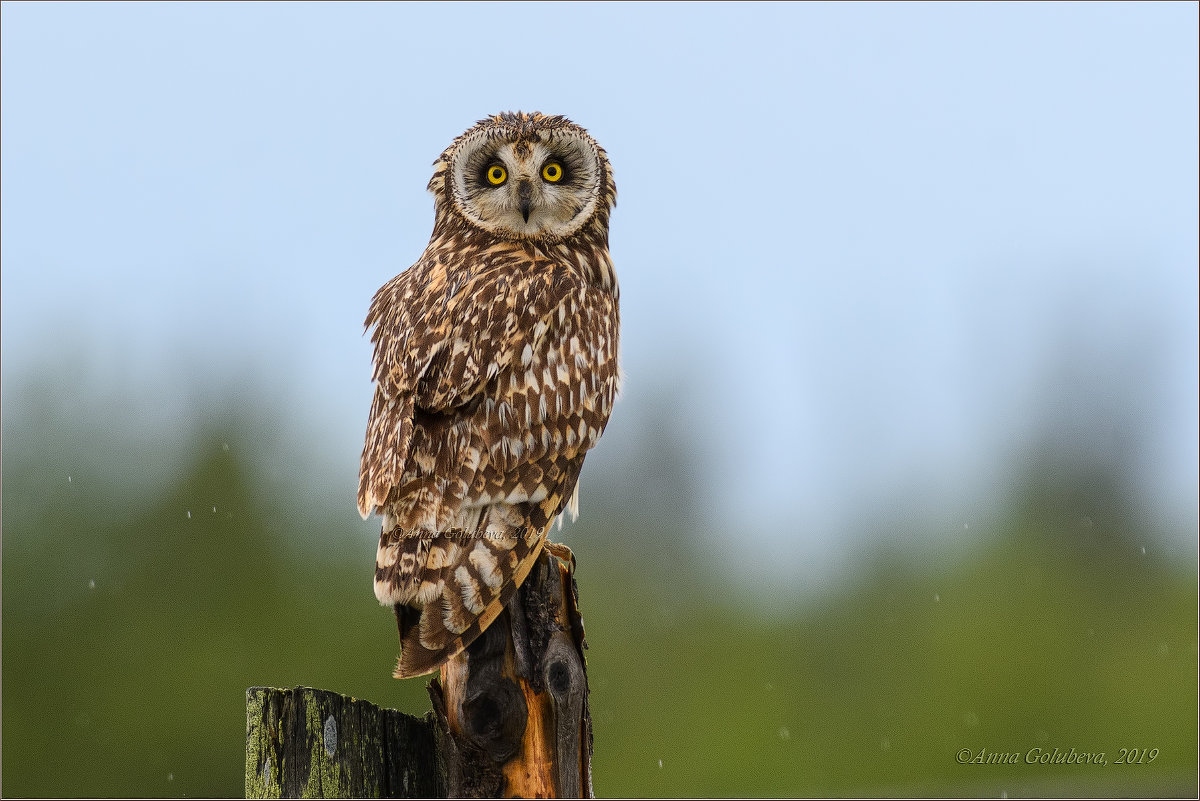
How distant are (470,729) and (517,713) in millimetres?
150

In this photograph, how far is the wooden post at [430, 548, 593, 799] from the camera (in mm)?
3709

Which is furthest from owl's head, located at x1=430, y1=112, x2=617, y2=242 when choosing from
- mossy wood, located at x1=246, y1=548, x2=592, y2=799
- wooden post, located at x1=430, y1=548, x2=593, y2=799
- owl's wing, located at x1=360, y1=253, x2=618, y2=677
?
wooden post, located at x1=430, y1=548, x2=593, y2=799

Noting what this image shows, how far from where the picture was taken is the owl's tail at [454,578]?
3.83 metres

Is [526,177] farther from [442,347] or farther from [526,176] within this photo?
[442,347]

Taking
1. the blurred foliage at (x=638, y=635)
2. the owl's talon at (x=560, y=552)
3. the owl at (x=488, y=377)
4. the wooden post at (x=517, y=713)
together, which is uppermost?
the owl at (x=488, y=377)

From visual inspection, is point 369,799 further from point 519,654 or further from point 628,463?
point 628,463

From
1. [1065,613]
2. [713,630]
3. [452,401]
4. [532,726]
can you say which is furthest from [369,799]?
[1065,613]

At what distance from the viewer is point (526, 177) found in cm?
496

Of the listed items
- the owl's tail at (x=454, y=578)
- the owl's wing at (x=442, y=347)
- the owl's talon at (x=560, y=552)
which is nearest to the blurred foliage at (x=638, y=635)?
the owl's wing at (x=442, y=347)

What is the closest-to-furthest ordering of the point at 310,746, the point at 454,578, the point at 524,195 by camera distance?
the point at 310,746
the point at 454,578
the point at 524,195

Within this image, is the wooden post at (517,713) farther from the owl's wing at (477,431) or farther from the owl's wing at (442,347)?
the owl's wing at (442,347)

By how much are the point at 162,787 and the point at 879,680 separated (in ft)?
54.4

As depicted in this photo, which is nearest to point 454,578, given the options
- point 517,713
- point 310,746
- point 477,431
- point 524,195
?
point 517,713

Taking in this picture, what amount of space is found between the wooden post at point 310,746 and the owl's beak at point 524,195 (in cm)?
224
